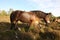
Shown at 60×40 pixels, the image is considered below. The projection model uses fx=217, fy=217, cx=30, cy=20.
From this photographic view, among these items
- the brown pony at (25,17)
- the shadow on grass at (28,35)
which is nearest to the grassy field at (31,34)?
the shadow on grass at (28,35)

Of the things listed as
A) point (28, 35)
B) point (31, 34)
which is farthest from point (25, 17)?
point (28, 35)

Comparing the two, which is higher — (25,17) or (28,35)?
(25,17)

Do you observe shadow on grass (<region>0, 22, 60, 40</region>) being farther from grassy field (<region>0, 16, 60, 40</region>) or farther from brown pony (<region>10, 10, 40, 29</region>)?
brown pony (<region>10, 10, 40, 29</region>)

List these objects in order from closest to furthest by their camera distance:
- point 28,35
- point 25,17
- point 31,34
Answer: point 28,35 → point 31,34 → point 25,17

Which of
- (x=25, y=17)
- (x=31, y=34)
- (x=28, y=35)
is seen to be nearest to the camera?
(x=28, y=35)

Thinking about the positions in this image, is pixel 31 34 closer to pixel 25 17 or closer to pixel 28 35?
Answer: pixel 28 35

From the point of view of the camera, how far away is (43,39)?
929cm

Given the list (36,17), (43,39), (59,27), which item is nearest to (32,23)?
(36,17)

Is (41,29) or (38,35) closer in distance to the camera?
(38,35)

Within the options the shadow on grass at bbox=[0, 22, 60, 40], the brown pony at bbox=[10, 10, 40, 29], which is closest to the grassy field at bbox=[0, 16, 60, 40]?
the shadow on grass at bbox=[0, 22, 60, 40]

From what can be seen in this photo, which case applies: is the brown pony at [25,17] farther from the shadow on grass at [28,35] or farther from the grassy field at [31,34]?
the shadow on grass at [28,35]

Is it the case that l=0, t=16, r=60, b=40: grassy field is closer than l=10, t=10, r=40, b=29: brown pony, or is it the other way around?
l=0, t=16, r=60, b=40: grassy field

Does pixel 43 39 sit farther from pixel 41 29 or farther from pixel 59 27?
pixel 59 27

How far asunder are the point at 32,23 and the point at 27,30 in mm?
404
